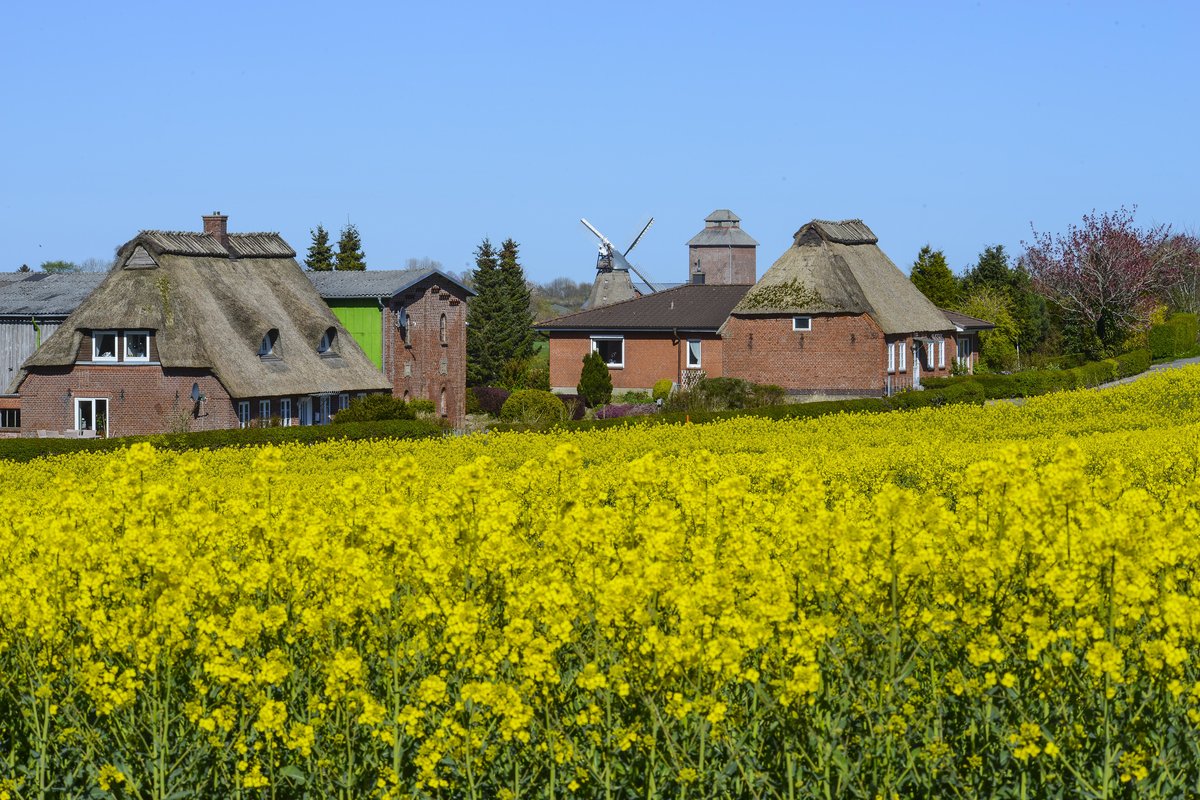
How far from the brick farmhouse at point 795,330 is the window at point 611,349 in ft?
0.13

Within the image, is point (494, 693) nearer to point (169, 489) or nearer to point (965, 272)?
point (169, 489)

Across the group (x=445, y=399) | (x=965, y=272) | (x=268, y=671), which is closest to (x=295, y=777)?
(x=268, y=671)

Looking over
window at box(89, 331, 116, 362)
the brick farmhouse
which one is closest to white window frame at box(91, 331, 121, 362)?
window at box(89, 331, 116, 362)

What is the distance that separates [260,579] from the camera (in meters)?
7.66

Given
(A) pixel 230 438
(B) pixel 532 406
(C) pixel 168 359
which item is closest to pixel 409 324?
(B) pixel 532 406

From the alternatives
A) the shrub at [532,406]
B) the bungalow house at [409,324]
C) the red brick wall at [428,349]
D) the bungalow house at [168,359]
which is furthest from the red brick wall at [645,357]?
the bungalow house at [168,359]

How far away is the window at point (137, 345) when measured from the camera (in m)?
43.8

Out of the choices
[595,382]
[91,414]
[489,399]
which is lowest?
[91,414]

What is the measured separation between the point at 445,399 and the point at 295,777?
164 ft

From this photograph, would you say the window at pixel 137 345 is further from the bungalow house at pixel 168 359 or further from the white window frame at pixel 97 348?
the white window frame at pixel 97 348

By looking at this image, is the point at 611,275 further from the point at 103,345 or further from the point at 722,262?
the point at 103,345

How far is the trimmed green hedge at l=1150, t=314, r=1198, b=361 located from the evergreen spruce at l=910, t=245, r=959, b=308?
946 cm

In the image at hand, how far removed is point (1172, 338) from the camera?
68.0 m

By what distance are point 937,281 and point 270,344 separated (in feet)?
125
